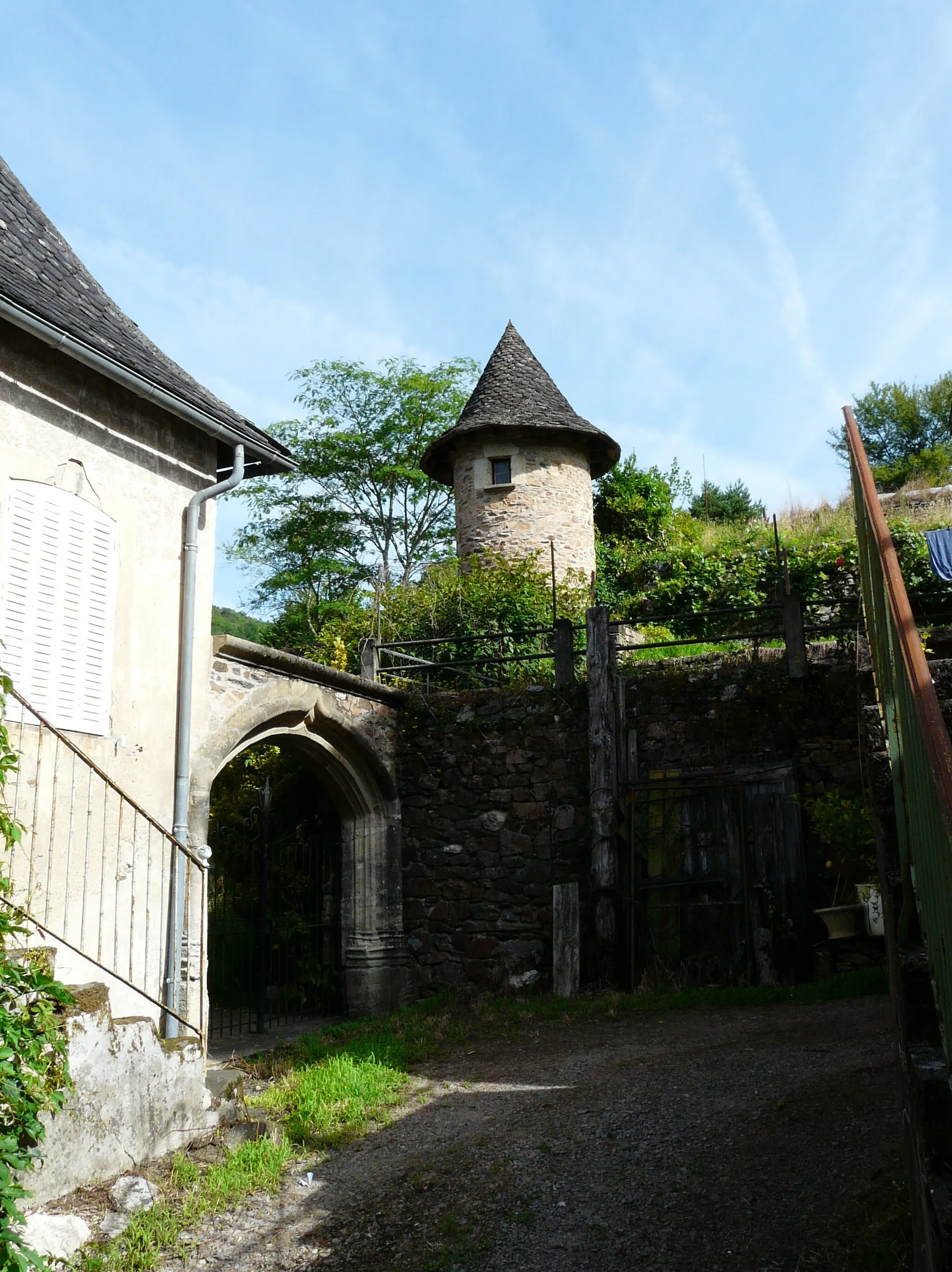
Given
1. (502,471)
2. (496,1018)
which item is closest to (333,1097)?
(496,1018)

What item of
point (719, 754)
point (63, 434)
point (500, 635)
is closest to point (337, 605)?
point (500, 635)

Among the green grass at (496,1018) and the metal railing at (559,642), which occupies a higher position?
the metal railing at (559,642)

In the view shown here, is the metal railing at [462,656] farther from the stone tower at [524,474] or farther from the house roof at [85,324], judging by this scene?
the stone tower at [524,474]

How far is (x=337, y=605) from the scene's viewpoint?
22.8m

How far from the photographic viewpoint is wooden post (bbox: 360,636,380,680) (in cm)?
1080

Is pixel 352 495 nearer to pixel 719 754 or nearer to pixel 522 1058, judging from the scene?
pixel 719 754

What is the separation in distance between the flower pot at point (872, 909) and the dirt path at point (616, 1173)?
47.7 inches

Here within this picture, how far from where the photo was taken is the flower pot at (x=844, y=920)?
8078 millimetres

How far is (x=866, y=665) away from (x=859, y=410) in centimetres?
3417

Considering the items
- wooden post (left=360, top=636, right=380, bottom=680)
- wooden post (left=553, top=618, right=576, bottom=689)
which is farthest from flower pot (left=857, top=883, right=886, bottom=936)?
wooden post (left=360, top=636, right=380, bottom=680)

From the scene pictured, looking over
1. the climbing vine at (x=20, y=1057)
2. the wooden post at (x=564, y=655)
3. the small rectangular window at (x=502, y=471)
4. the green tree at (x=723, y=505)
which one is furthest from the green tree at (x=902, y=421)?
the climbing vine at (x=20, y=1057)

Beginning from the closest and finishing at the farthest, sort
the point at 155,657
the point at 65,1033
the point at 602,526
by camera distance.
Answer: the point at 65,1033, the point at 155,657, the point at 602,526

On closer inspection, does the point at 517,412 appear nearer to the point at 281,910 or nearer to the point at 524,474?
the point at 524,474

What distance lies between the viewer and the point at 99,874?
6609 mm
